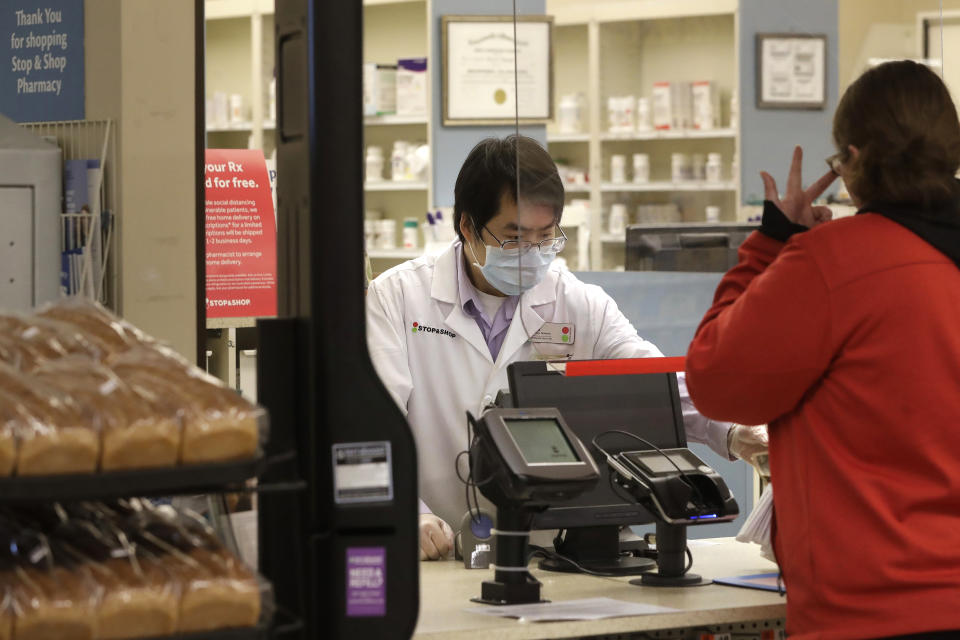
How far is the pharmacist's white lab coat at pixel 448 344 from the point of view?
3.11 metres

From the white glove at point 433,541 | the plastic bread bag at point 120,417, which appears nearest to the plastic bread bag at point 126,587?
the plastic bread bag at point 120,417

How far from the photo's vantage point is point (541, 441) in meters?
2.26

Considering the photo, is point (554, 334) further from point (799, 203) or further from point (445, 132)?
point (445, 132)

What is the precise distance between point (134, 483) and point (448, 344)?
6.34ft

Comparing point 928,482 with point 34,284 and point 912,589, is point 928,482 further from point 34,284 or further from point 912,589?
point 34,284

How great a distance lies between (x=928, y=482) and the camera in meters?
1.93

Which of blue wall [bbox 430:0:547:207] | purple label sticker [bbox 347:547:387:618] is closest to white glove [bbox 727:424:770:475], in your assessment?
purple label sticker [bbox 347:547:387:618]

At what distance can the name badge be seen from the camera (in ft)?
9.94

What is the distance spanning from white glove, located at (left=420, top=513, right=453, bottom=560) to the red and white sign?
728mm

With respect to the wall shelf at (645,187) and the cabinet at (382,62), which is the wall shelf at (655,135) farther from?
the cabinet at (382,62)

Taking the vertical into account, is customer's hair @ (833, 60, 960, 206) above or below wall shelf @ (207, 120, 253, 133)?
below

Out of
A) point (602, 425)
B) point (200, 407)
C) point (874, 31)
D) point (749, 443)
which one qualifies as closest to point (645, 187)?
point (874, 31)

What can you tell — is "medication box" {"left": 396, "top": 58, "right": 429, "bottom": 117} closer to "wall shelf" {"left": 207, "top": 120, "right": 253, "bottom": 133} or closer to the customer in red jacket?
"wall shelf" {"left": 207, "top": 120, "right": 253, "bottom": 133}

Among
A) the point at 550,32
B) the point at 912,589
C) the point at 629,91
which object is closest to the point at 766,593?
the point at 912,589
